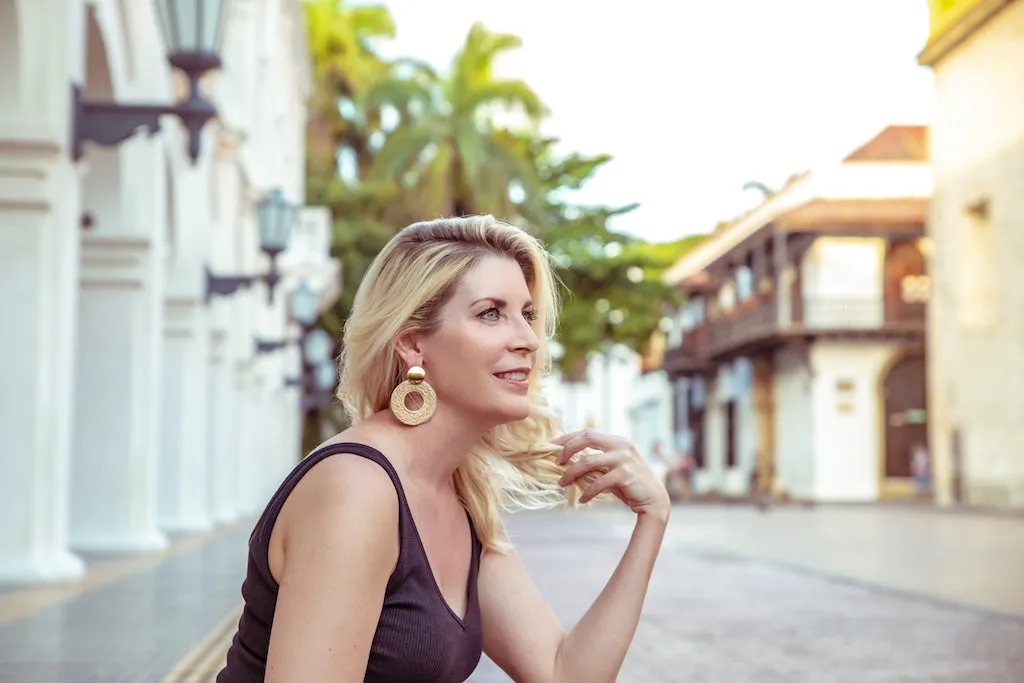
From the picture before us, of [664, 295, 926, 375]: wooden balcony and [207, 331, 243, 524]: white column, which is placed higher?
[664, 295, 926, 375]: wooden balcony

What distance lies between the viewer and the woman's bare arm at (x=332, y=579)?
2133 mm

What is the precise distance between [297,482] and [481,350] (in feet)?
1.29

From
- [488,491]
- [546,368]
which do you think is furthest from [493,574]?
[546,368]

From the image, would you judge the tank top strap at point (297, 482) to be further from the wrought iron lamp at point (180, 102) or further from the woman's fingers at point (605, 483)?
the wrought iron lamp at point (180, 102)

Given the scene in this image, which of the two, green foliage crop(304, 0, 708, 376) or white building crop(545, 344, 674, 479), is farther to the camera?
white building crop(545, 344, 674, 479)

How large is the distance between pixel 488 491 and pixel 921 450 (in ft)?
125

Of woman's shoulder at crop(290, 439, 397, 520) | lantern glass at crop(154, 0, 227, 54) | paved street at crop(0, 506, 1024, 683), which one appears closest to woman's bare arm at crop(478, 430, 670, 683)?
woman's shoulder at crop(290, 439, 397, 520)

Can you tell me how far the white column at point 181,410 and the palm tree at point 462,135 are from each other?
60.4 feet

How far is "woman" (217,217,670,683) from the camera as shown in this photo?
217 centimetres

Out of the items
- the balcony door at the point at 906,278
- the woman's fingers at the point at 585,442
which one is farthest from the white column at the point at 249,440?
the woman's fingers at the point at 585,442

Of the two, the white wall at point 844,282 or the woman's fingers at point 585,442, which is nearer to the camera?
the woman's fingers at point 585,442

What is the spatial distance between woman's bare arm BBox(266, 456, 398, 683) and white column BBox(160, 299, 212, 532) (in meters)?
14.4

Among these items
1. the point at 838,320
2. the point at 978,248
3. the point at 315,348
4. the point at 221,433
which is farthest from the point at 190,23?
the point at 838,320

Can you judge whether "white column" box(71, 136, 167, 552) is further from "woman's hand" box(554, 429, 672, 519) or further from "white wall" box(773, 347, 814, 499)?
"white wall" box(773, 347, 814, 499)
